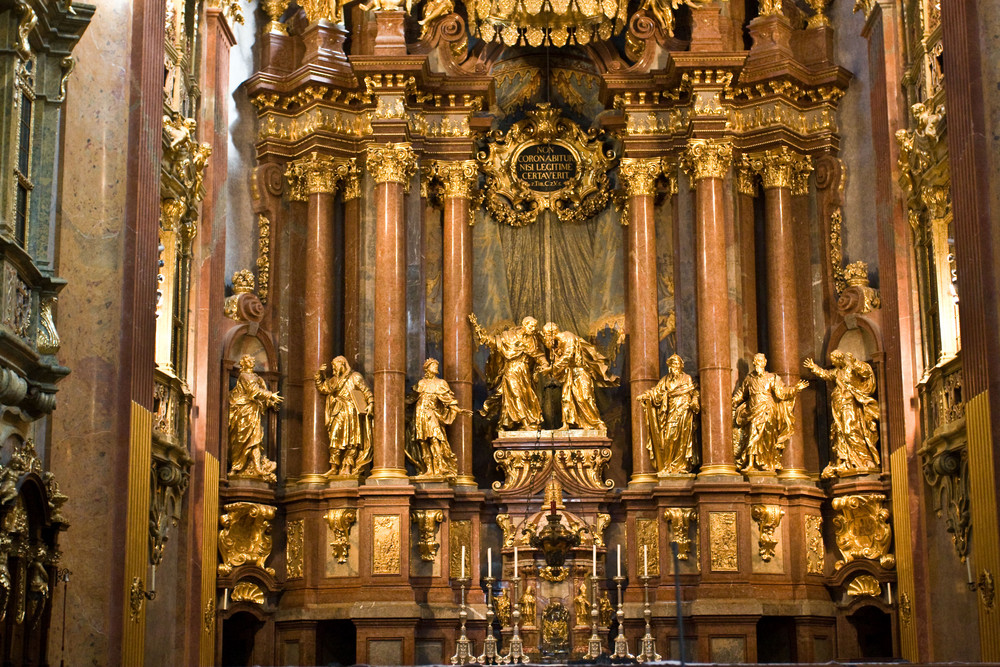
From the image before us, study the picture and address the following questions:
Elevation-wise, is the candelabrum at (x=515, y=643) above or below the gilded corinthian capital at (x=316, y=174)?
below

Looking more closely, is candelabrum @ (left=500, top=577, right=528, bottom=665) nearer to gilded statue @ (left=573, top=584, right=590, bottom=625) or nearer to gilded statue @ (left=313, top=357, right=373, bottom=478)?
gilded statue @ (left=573, top=584, right=590, bottom=625)

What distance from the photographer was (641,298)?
27078 mm

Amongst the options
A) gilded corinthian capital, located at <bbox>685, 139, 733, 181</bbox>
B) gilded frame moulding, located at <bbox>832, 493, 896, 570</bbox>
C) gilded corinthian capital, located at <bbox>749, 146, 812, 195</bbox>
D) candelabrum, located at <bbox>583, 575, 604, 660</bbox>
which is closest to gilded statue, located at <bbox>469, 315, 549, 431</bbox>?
candelabrum, located at <bbox>583, 575, 604, 660</bbox>

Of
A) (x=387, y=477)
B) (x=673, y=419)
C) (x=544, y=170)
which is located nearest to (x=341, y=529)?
(x=387, y=477)

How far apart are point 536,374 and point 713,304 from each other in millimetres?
3433

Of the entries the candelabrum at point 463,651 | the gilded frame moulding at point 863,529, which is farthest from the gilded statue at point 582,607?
the gilded frame moulding at point 863,529

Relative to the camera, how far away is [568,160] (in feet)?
96.1

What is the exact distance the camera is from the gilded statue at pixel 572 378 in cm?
2698

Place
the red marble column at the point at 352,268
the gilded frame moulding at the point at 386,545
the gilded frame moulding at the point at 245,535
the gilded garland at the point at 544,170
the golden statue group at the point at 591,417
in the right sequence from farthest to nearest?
the gilded garland at the point at 544,170
the red marble column at the point at 352,268
the golden statue group at the point at 591,417
the gilded frame moulding at the point at 245,535
the gilded frame moulding at the point at 386,545

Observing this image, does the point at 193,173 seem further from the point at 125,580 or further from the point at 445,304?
the point at 125,580

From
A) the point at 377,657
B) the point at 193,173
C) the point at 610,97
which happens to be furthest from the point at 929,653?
the point at 193,173

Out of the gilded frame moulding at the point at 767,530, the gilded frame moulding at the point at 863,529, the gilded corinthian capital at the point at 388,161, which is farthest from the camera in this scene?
the gilded corinthian capital at the point at 388,161

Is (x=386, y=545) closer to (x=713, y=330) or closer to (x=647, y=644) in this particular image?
(x=647, y=644)

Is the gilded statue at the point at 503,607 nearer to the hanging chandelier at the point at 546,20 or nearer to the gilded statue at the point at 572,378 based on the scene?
the gilded statue at the point at 572,378
